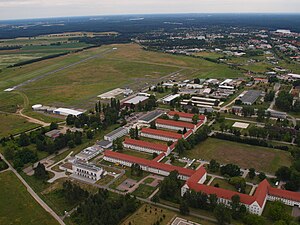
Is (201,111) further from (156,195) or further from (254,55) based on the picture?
(254,55)

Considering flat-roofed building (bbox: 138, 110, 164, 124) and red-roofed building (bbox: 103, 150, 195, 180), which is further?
flat-roofed building (bbox: 138, 110, 164, 124)

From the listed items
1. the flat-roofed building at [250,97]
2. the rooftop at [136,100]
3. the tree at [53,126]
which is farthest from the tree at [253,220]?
the rooftop at [136,100]

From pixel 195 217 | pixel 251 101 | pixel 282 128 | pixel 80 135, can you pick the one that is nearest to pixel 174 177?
pixel 195 217

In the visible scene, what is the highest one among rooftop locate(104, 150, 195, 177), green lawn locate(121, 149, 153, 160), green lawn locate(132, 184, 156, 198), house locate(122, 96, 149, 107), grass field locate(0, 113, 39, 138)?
house locate(122, 96, 149, 107)

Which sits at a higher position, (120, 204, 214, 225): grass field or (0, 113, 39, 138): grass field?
(0, 113, 39, 138): grass field

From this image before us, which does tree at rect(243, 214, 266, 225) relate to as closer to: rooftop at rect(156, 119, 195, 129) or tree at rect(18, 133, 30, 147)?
rooftop at rect(156, 119, 195, 129)

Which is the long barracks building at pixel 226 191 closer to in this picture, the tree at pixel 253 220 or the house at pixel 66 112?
the tree at pixel 253 220

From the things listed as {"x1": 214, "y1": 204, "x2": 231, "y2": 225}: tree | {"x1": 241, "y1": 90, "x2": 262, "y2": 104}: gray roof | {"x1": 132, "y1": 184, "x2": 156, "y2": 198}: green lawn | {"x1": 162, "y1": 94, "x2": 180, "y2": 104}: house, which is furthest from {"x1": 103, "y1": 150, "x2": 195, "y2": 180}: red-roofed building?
{"x1": 241, "y1": 90, "x2": 262, "y2": 104}: gray roof
